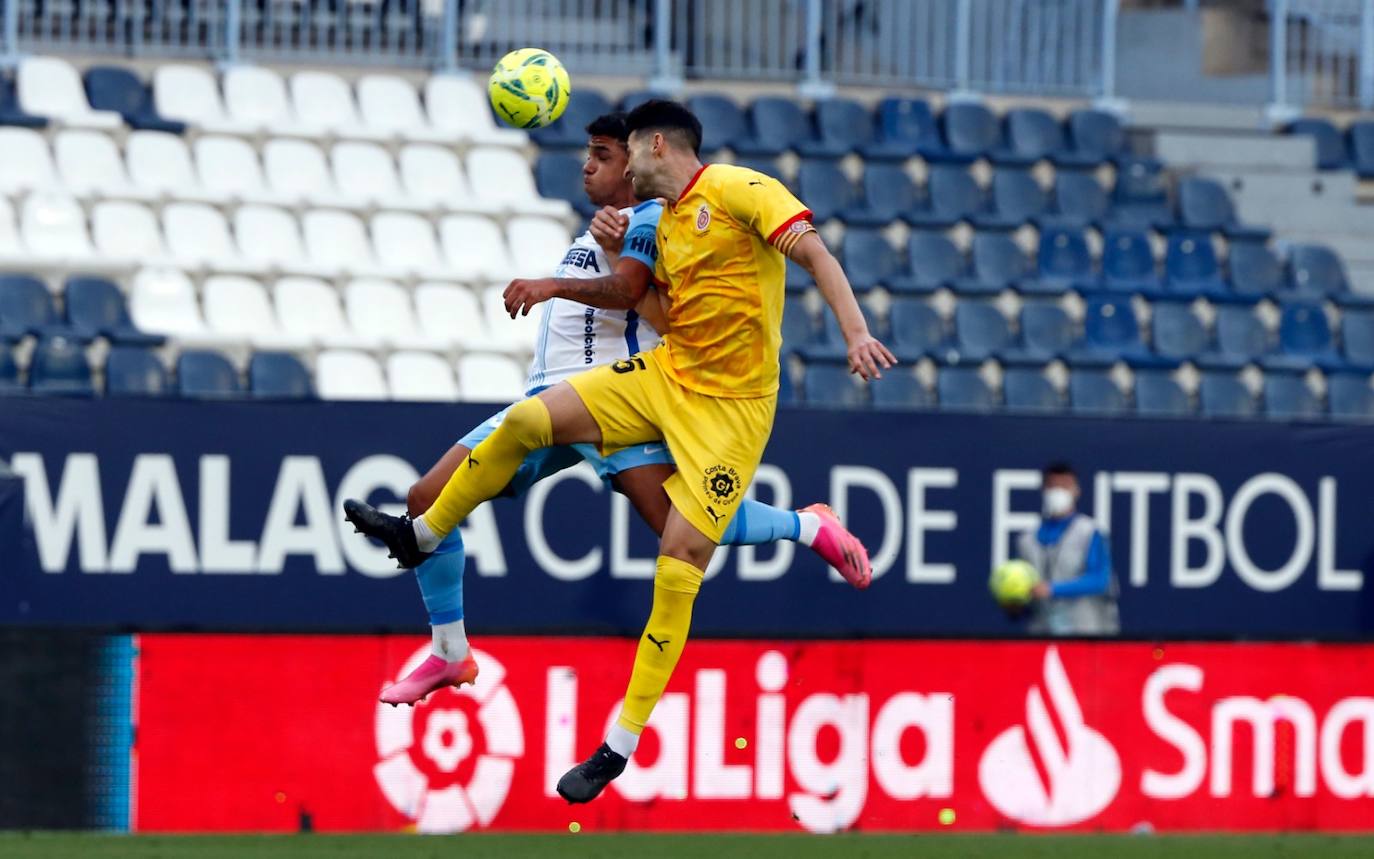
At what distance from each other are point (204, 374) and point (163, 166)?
2165mm

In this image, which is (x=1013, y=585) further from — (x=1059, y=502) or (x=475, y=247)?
(x=475, y=247)

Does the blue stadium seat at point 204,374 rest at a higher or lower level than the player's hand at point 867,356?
higher

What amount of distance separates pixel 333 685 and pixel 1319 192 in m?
11.4

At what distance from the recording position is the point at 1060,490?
41.5 feet

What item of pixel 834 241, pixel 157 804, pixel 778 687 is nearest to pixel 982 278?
pixel 834 241

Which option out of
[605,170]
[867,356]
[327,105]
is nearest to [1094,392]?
[327,105]

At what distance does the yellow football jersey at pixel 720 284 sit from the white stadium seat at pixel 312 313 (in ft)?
22.7

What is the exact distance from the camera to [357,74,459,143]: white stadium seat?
52.8ft

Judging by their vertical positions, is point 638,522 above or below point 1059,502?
below

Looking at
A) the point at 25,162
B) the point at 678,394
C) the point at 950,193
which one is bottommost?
the point at 678,394

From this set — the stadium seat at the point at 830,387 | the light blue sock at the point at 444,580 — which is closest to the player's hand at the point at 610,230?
the light blue sock at the point at 444,580

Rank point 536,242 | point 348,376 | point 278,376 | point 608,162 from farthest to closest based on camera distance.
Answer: point 536,242 → point 348,376 → point 278,376 → point 608,162

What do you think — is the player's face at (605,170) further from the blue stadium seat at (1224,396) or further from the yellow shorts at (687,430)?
the blue stadium seat at (1224,396)

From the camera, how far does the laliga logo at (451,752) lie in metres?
9.37
